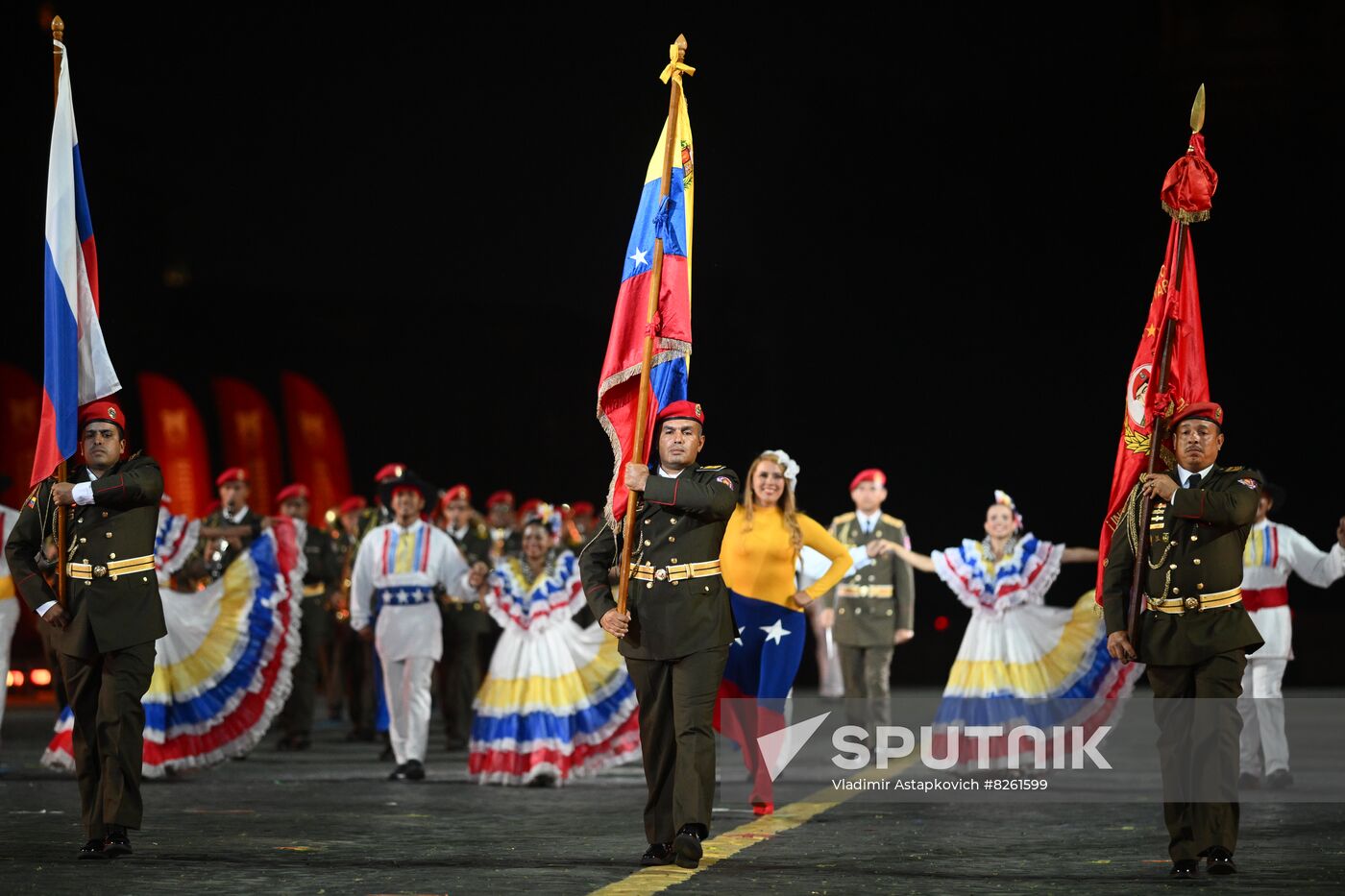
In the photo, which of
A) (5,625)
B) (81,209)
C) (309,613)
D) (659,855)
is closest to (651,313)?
(659,855)

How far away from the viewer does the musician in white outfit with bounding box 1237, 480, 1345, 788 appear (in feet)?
39.9

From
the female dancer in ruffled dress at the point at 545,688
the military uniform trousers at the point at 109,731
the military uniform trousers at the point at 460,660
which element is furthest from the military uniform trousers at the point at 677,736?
the military uniform trousers at the point at 460,660

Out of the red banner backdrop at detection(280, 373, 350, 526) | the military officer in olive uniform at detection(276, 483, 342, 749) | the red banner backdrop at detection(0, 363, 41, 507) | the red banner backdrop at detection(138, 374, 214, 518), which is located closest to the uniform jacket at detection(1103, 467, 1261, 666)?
the military officer in olive uniform at detection(276, 483, 342, 749)

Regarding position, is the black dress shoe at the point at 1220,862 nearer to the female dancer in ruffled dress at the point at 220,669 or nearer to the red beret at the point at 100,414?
the red beret at the point at 100,414

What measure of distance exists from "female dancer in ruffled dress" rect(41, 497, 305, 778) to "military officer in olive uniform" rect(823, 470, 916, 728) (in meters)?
4.37

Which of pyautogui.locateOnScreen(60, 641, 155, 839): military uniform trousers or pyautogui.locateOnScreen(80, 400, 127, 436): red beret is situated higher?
pyautogui.locateOnScreen(80, 400, 127, 436): red beret

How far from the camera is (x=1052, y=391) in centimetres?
2539

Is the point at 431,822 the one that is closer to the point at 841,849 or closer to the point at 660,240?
the point at 841,849

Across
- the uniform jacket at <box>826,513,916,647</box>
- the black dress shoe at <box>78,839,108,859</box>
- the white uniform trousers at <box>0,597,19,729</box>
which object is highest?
the uniform jacket at <box>826,513,916,647</box>

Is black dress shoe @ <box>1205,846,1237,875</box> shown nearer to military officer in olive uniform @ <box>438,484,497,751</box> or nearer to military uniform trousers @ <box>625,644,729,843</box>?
military uniform trousers @ <box>625,644,729,843</box>

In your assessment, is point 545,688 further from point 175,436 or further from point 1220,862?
point 175,436

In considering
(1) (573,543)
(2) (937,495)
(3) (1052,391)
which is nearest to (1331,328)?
(3) (1052,391)

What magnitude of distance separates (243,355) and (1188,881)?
28185 mm

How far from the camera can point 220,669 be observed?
44.3 ft
